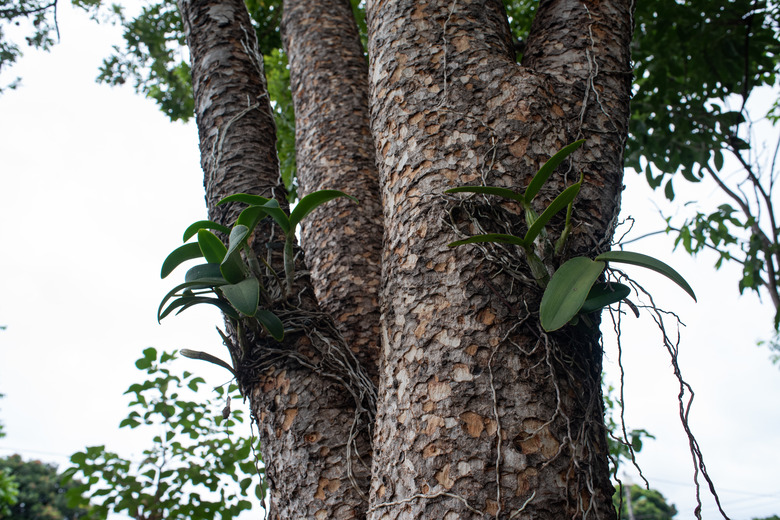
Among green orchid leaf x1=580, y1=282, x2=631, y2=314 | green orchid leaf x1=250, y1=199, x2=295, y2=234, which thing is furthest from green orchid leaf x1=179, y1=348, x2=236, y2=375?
green orchid leaf x1=580, y1=282, x2=631, y2=314

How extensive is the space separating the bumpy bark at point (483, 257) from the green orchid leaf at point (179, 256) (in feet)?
1.30

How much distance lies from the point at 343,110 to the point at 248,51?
0.47 m

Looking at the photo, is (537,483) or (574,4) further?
(574,4)

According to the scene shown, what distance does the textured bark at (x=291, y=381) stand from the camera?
0.92 m

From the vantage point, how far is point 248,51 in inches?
61.4

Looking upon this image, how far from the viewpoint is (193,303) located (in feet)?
3.24

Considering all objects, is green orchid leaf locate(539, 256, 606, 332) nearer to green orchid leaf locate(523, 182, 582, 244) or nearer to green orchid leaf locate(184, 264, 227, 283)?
green orchid leaf locate(523, 182, 582, 244)

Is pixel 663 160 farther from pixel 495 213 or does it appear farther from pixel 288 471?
pixel 288 471

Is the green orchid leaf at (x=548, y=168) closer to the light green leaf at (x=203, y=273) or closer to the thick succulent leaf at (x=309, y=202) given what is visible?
the thick succulent leaf at (x=309, y=202)

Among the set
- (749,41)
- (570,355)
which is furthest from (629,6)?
(749,41)

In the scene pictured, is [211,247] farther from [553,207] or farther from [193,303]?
[553,207]

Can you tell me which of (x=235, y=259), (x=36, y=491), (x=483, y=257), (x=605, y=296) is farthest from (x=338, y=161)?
(x=36, y=491)

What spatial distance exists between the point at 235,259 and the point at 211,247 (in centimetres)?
8

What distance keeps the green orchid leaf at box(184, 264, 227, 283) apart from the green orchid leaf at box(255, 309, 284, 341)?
0.09 metres
